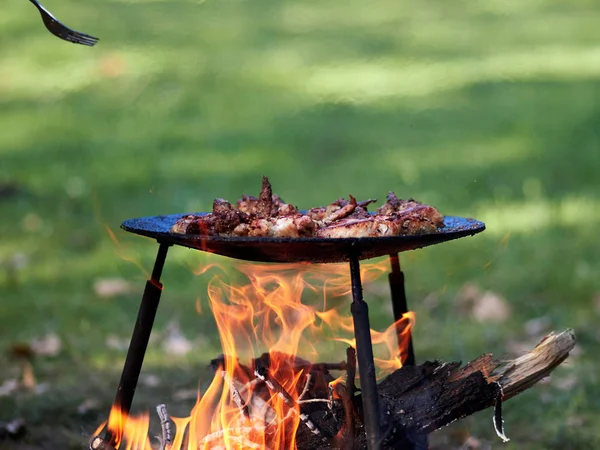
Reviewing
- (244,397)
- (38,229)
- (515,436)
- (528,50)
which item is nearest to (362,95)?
(528,50)

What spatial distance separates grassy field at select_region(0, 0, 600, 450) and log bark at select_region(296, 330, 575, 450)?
78.0 inches

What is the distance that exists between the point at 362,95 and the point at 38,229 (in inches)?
124

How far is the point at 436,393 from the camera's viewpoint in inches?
122

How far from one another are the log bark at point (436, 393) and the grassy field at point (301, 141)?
6.50ft

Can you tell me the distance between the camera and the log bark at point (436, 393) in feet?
9.97

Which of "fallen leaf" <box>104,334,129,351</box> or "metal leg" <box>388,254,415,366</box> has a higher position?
"metal leg" <box>388,254,415,366</box>

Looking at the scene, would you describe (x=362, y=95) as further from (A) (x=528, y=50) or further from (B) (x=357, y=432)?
(B) (x=357, y=432)

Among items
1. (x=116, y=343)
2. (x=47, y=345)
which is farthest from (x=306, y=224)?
(x=47, y=345)

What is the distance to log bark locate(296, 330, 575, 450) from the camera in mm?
3039

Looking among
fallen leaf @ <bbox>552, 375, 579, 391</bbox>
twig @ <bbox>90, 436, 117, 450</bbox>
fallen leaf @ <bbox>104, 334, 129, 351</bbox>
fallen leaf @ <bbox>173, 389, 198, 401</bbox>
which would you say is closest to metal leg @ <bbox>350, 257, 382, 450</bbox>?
twig @ <bbox>90, 436, 117, 450</bbox>

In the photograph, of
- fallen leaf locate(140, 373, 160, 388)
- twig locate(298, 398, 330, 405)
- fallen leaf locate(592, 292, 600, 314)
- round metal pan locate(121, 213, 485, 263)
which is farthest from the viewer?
fallen leaf locate(592, 292, 600, 314)

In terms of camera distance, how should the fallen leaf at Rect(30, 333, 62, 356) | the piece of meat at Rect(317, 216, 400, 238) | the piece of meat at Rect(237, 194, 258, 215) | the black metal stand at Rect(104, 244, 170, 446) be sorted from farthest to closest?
the fallen leaf at Rect(30, 333, 62, 356) < the piece of meat at Rect(237, 194, 258, 215) < the black metal stand at Rect(104, 244, 170, 446) < the piece of meat at Rect(317, 216, 400, 238)

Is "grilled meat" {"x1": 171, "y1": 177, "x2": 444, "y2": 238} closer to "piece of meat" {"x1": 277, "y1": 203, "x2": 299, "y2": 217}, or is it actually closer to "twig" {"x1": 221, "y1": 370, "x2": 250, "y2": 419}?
"piece of meat" {"x1": 277, "y1": 203, "x2": 299, "y2": 217}

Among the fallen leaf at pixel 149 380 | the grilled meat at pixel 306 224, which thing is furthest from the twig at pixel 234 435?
the fallen leaf at pixel 149 380
